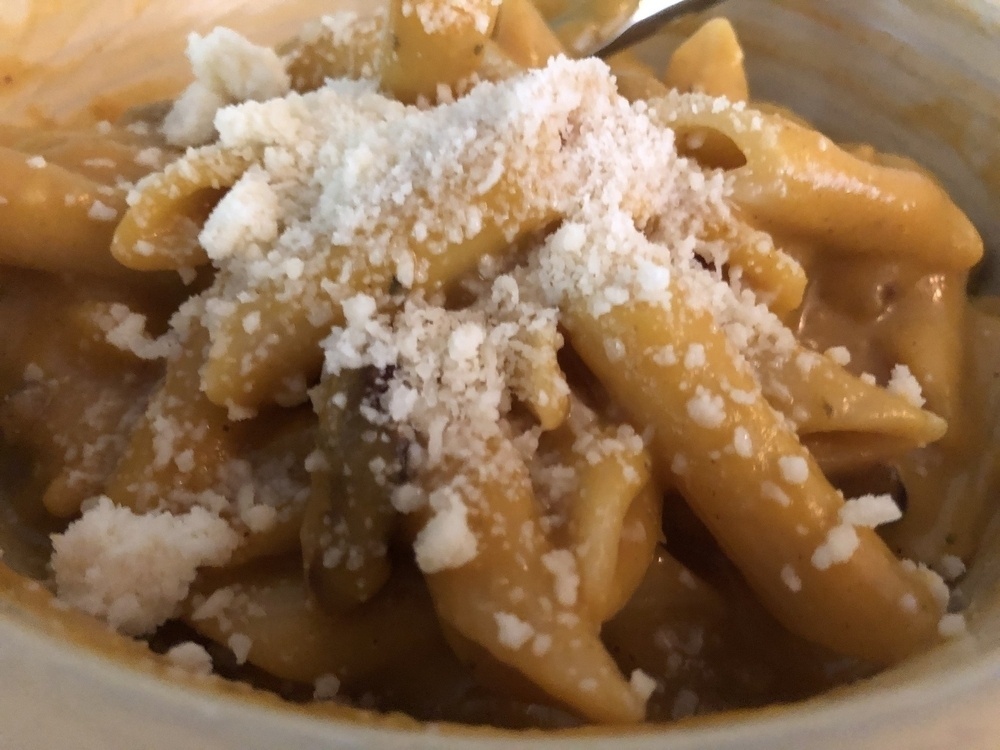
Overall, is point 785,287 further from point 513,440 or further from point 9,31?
point 9,31

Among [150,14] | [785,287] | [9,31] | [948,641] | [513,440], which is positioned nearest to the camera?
[948,641]

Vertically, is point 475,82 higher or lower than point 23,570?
higher

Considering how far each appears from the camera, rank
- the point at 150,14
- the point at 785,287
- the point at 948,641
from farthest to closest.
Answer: the point at 150,14 → the point at 785,287 → the point at 948,641

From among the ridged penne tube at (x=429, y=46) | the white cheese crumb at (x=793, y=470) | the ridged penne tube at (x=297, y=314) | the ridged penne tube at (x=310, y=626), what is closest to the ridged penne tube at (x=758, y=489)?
the white cheese crumb at (x=793, y=470)

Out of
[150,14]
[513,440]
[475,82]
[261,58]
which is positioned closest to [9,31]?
[150,14]

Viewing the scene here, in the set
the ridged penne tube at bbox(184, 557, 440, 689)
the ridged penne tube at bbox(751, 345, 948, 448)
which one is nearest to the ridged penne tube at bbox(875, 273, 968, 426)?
the ridged penne tube at bbox(751, 345, 948, 448)

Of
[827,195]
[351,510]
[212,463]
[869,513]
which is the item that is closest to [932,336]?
[827,195]
